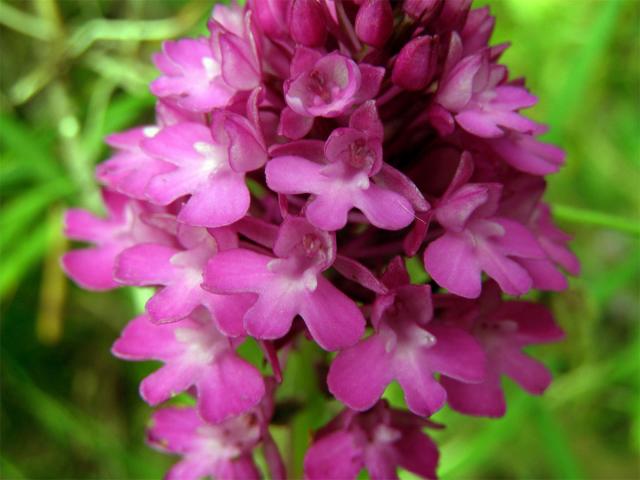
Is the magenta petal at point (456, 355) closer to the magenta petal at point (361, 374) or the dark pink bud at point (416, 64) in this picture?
the magenta petal at point (361, 374)

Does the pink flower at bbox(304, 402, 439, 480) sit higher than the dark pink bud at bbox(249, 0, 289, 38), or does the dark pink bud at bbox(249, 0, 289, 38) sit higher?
the dark pink bud at bbox(249, 0, 289, 38)

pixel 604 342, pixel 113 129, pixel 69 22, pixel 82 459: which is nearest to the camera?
pixel 113 129

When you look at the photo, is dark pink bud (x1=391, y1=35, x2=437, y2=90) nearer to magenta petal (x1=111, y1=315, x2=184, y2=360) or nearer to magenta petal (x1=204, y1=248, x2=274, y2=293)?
magenta petal (x1=204, y1=248, x2=274, y2=293)

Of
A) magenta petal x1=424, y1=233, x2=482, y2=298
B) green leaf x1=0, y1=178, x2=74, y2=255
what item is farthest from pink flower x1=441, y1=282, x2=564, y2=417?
green leaf x1=0, y1=178, x2=74, y2=255

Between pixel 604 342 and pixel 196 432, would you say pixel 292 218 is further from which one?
pixel 604 342

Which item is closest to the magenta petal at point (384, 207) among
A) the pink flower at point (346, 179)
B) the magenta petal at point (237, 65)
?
the pink flower at point (346, 179)

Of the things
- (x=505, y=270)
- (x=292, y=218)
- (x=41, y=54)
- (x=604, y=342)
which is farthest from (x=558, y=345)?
(x=41, y=54)

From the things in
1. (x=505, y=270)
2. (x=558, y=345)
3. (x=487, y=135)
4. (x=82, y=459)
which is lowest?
(x=82, y=459)
